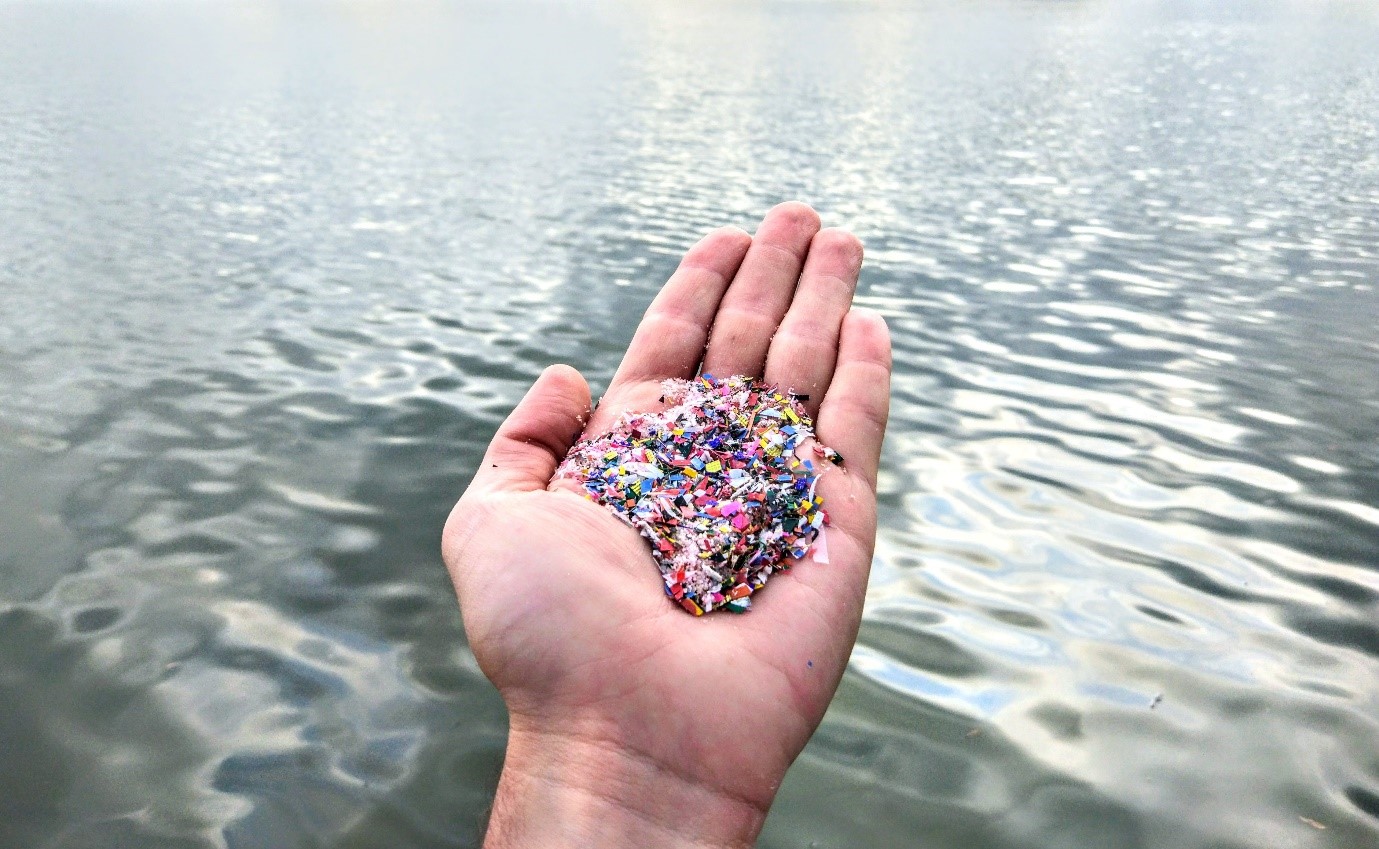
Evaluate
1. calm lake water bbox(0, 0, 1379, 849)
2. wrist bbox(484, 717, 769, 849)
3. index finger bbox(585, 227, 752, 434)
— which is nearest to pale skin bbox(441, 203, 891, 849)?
wrist bbox(484, 717, 769, 849)

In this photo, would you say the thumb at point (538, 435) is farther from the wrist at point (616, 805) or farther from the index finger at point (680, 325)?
the wrist at point (616, 805)

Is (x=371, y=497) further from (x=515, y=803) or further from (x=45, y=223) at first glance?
(x=45, y=223)

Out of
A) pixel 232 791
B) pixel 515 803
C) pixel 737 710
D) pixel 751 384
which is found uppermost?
pixel 751 384

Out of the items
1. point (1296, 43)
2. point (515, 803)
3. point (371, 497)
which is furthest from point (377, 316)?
point (1296, 43)

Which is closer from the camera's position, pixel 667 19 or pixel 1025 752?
→ pixel 1025 752

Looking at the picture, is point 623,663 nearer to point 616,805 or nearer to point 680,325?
point 616,805

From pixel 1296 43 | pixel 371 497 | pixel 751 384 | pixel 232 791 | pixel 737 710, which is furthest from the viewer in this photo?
pixel 1296 43

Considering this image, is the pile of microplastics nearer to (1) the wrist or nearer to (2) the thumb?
(2) the thumb

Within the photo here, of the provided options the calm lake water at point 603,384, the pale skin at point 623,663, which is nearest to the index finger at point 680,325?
the pale skin at point 623,663
